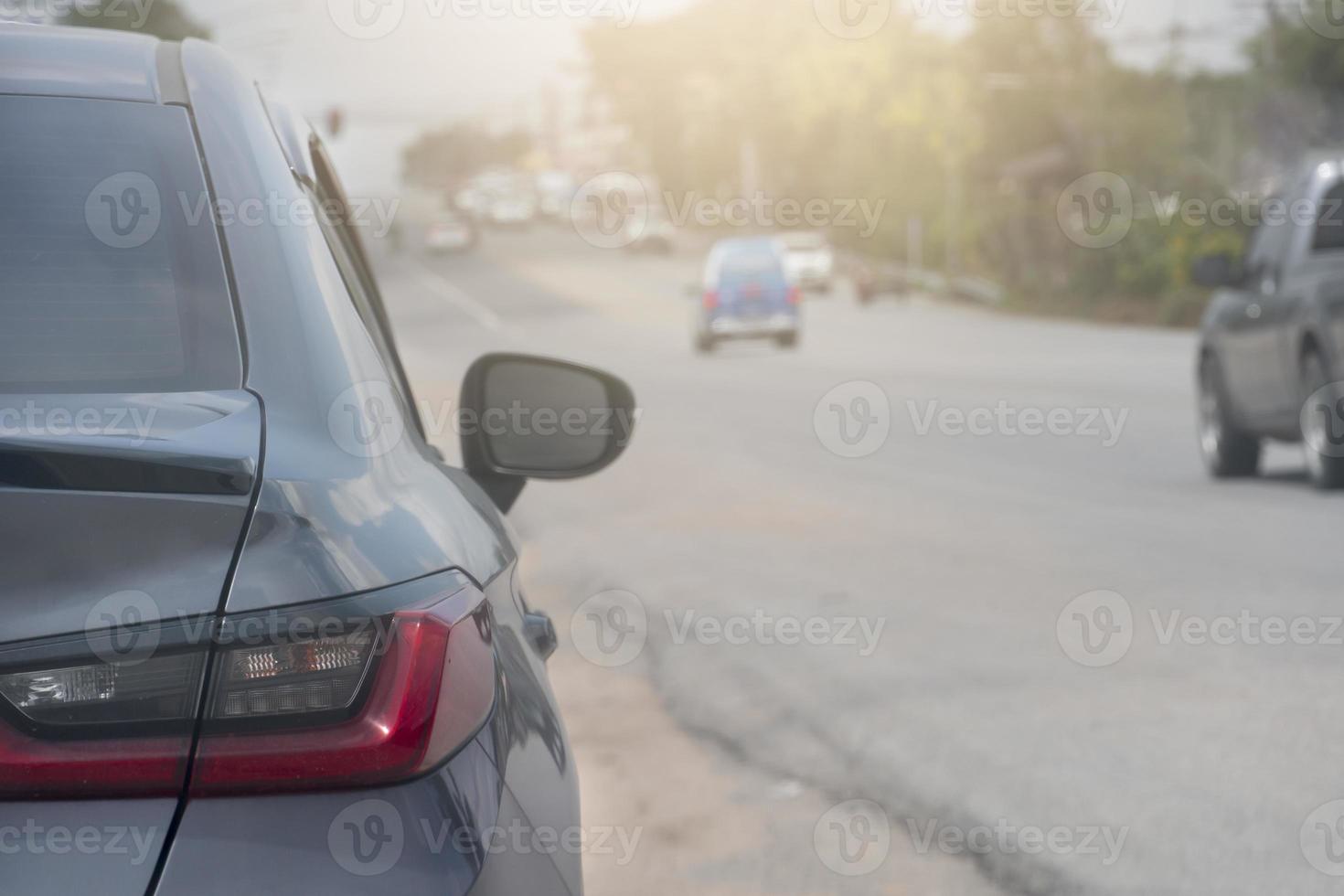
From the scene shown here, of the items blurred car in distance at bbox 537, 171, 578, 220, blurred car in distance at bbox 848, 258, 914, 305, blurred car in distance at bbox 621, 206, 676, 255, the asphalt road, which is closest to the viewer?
the asphalt road

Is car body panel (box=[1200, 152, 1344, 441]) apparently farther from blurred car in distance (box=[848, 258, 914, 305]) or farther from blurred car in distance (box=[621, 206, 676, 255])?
blurred car in distance (box=[621, 206, 676, 255])

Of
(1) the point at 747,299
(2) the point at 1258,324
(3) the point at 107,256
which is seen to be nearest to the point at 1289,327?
(2) the point at 1258,324

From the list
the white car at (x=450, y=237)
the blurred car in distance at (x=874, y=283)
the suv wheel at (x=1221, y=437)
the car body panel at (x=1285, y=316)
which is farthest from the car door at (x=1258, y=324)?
the white car at (x=450, y=237)

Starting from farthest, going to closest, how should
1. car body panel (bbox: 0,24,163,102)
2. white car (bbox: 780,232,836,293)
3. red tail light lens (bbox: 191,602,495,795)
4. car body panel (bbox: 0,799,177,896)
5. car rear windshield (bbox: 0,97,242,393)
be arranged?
white car (bbox: 780,232,836,293), car body panel (bbox: 0,24,163,102), car rear windshield (bbox: 0,97,242,393), red tail light lens (bbox: 191,602,495,795), car body panel (bbox: 0,799,177,896)

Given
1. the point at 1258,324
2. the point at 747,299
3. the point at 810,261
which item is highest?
the point at 1258,324

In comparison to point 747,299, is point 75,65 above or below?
above

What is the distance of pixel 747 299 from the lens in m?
33.4

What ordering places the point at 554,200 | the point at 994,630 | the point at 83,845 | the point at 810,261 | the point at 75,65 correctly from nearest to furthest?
1. the point at 83,845
2. the point at 75,65
3. the point at 994,630
4. the point at 810,261
5. the point at 554,200

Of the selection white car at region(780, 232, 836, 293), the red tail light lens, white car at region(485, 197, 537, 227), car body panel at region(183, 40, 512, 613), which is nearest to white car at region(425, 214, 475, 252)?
white car at region(485, 197, 537, 227)

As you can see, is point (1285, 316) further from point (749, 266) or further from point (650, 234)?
point (650, 234)

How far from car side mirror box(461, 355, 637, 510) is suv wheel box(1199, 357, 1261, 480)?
9979 mm

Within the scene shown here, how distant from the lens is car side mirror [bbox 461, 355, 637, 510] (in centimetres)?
295

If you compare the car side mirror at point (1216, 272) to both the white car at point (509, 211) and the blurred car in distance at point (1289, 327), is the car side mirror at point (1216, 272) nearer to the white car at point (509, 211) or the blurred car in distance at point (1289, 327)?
the blurred car in distance at point (1289, 327)

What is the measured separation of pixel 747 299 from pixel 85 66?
31.1m
